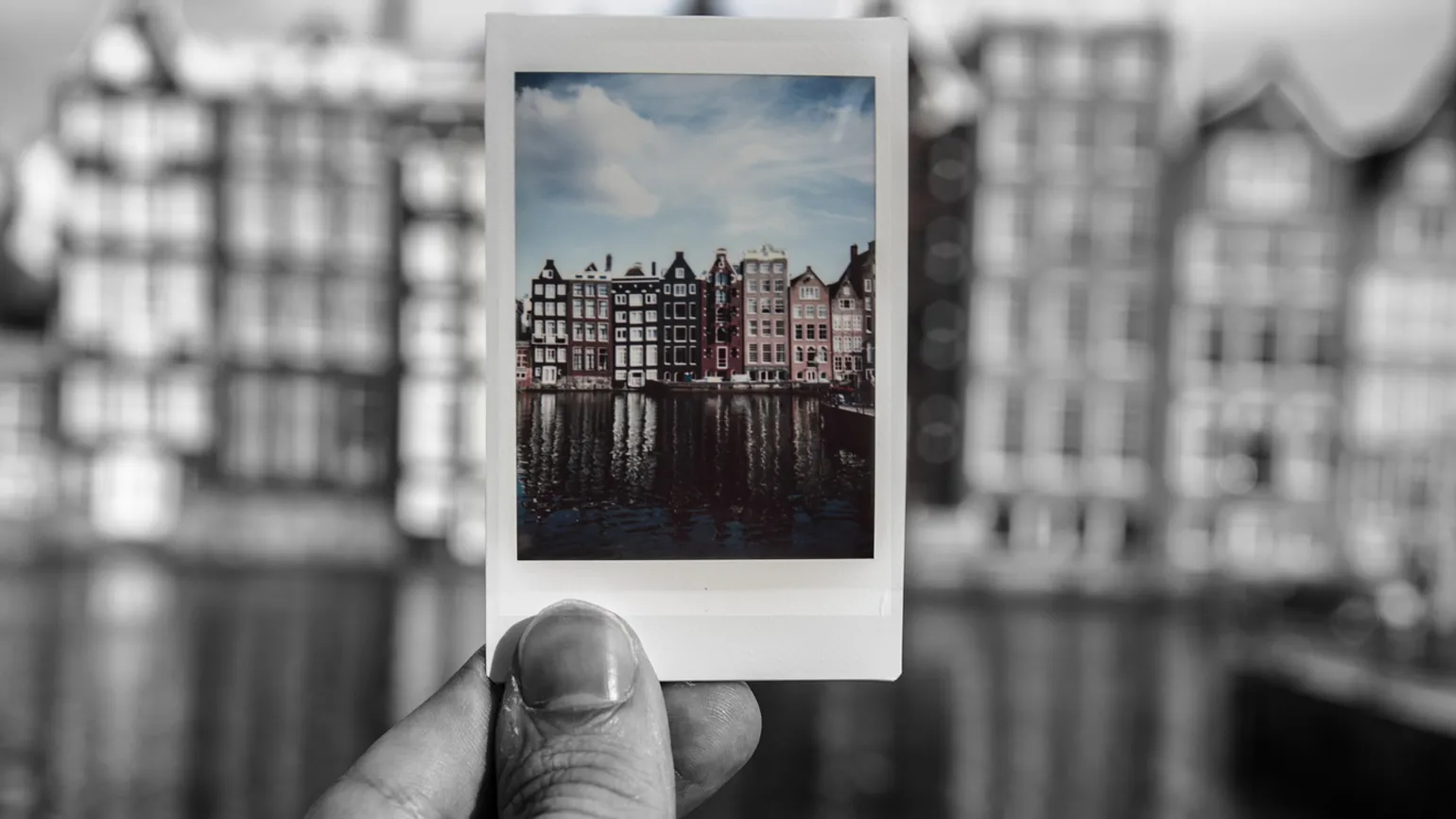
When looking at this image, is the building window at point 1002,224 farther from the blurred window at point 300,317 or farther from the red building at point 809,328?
the red building at point 809,328

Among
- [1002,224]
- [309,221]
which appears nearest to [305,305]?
[309,221]

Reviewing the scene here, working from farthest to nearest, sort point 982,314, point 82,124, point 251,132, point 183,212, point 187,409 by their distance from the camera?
point 187,409 → point 82,124 → point 251,132 → point 183,212 → point 982,314

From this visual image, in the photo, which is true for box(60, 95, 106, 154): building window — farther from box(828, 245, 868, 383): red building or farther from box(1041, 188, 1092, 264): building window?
box(828, 245, 868, 383): red building

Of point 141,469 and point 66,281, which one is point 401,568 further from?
point 66,281

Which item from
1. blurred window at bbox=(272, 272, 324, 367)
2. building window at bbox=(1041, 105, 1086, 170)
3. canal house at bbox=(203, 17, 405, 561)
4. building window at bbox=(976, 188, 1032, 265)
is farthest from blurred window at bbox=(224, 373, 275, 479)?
building window at bbox=(1041, 105, 1086, 170)

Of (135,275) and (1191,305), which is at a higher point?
(135,275)

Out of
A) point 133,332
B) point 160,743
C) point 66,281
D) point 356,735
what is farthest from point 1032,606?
point 66,281

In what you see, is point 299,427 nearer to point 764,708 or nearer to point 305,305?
point 305,305

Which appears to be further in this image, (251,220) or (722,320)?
(251,220)
